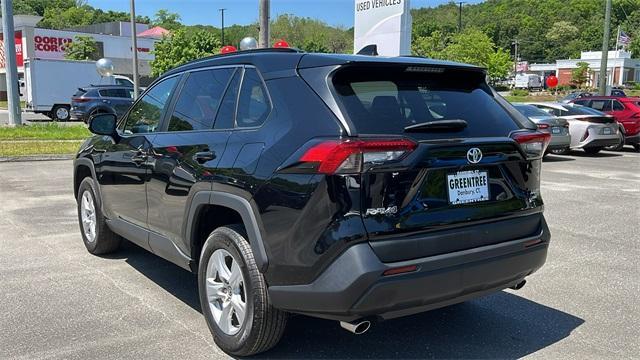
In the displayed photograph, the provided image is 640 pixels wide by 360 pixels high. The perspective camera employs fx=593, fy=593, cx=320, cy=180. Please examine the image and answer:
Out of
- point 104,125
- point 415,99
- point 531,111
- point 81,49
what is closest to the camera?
point 415,99

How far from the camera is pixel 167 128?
4.55 meters

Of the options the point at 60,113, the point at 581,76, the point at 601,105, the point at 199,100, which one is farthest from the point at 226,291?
the point at 581,76

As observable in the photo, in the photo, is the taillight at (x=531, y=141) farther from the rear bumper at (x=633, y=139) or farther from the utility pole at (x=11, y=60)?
the utility pole at (x=11, y=60)

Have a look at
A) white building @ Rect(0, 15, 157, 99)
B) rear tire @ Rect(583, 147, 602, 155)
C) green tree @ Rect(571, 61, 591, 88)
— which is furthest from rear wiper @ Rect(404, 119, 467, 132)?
green tree @ Rect(571, 61, 591, 88)

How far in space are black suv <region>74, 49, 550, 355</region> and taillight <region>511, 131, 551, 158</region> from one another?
1 cm

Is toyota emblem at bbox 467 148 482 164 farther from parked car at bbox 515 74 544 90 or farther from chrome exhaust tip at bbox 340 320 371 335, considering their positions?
parked car at bbox 515 74 544 90

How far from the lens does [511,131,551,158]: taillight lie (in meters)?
3.72

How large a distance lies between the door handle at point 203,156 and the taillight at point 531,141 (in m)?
1.90

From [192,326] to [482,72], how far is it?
2.66m

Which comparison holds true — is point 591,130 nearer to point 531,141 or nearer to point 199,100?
point 531,141

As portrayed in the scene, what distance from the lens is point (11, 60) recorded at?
787 inches

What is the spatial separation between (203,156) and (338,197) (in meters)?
1.25

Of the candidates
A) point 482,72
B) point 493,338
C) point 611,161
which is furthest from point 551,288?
point 611,161

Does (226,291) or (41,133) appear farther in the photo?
(41,133)
